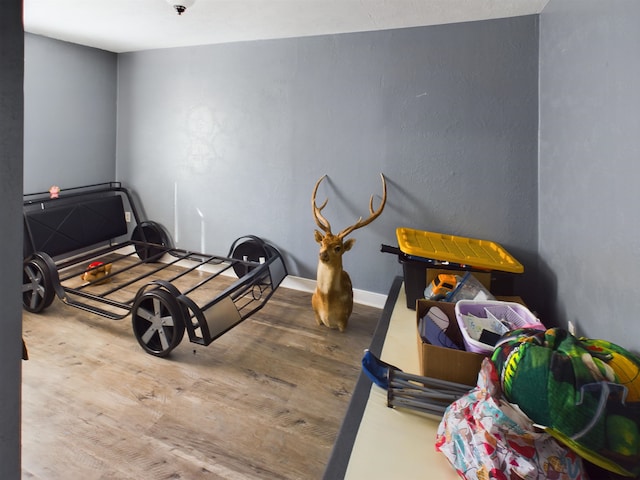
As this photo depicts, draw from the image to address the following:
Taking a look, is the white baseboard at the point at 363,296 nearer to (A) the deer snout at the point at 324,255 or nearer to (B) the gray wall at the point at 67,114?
(A) the deer snout at the point at 324,255

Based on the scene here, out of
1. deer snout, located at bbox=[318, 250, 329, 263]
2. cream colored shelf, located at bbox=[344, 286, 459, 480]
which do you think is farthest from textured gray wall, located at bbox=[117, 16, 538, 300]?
cream colored shelf, located at bbox=[344, 286, 459, 480]

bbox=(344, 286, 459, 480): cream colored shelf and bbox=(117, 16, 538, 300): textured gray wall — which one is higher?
bbox=(117, 16, 538, 300): textured gray wall

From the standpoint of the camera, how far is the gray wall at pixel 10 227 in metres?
0.64

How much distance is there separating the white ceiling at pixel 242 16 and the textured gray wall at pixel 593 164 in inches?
21.7

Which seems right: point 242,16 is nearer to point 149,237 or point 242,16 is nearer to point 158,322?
point 158,322

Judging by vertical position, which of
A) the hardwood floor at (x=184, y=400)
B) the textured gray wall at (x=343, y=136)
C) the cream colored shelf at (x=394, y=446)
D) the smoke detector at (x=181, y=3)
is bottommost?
the hardwood floor at (x=184, y=400)

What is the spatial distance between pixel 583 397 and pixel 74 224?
4.11 m

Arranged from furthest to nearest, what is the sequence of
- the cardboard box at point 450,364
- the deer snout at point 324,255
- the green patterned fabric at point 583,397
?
the deer snout at point 324,255 < the cardboard box at point 450,364 < the green patterned fabric at point 583,397

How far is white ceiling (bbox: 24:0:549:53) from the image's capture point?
2432 millimetres

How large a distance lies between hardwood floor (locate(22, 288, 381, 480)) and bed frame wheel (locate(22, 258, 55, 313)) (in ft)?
0.32

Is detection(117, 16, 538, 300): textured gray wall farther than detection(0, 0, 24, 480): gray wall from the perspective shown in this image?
Yes

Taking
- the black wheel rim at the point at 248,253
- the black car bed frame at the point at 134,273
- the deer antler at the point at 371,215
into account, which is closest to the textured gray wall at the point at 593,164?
the deer antler at the point at 371,215

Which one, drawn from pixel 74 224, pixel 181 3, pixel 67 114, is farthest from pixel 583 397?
pixel 67 114

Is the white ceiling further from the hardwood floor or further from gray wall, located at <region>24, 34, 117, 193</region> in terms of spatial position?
the hardwood floor
